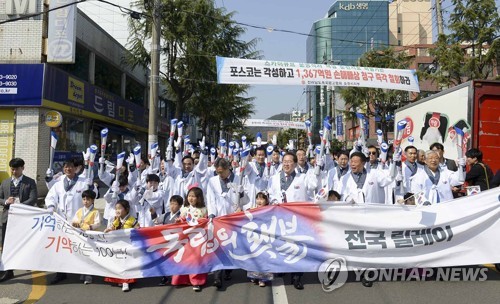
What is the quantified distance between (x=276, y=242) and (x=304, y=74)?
27.8 ft

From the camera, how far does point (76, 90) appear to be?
15.0 m

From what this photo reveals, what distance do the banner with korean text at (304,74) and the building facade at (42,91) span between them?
18.8ft

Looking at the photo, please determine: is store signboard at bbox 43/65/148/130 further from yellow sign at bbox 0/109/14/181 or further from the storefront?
yellow sign at bbox 0/109/14/181

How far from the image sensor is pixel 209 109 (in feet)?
75.5

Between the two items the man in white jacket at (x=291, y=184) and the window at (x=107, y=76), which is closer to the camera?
the man in white jacket at (x=291, y=184)

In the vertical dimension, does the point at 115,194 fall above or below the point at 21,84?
below

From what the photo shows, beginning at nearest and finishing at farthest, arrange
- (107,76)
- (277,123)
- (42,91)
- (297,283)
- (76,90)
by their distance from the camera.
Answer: (297,283)
(42,91)
(76,90)
(107,76)
(277,123)

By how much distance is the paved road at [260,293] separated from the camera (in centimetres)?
448

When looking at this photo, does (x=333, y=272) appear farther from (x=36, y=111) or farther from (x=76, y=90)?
(x=76, y=90)

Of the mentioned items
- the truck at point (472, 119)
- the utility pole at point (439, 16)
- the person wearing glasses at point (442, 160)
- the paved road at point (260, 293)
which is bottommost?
the paved road at point (260, 293)

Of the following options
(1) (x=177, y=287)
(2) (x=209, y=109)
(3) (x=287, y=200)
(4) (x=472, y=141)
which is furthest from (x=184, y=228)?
(2) (x=209, y=109)

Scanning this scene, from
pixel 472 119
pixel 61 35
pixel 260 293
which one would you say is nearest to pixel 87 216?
pixel 260 293

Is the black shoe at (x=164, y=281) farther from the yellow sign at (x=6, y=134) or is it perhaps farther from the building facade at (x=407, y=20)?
the building facade at (x=407, y=20)

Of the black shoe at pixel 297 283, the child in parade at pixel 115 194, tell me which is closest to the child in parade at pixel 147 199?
the child in parade at pixel 115 194
